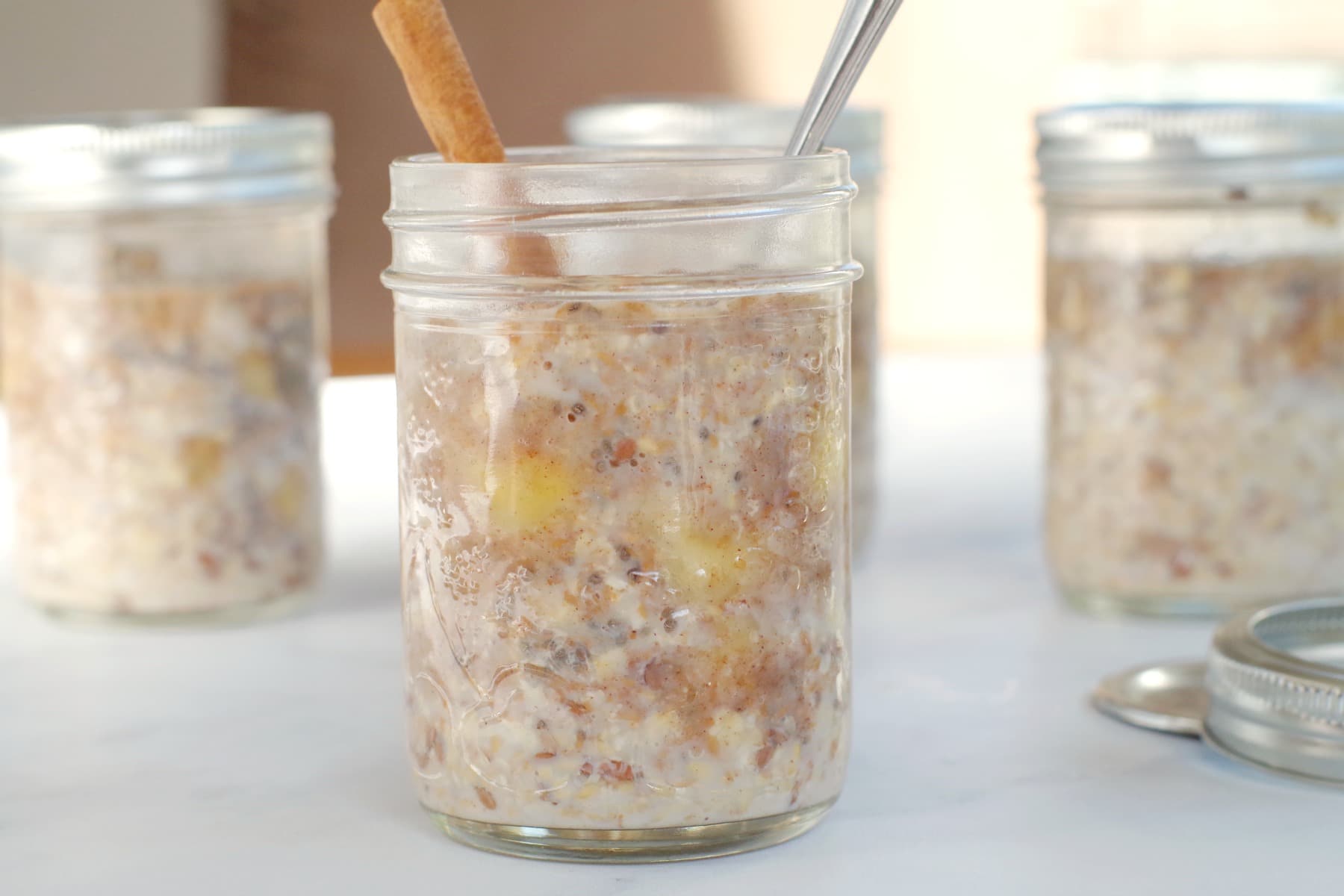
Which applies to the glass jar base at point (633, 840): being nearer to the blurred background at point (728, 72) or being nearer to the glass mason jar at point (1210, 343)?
the glass mason jar at point (1210, 343)

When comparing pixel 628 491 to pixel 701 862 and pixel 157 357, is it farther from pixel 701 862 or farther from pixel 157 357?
pixel 157 357

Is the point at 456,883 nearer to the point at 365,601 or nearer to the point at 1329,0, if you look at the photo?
the point at 365,601

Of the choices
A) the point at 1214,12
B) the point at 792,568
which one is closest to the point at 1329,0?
the point at 1214,12

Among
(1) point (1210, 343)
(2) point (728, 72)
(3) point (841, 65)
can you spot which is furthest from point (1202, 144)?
(2) point (728, 72)

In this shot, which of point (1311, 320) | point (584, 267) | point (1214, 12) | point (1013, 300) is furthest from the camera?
point (1013, 300)

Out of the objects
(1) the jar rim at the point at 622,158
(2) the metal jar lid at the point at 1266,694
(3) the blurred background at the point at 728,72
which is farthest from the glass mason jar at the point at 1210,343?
(3) the blurred background at the point at 728,72

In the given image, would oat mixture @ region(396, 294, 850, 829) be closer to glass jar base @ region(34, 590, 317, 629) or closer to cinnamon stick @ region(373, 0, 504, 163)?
cinnamon stick @ region(373, 0, 504, 163)
